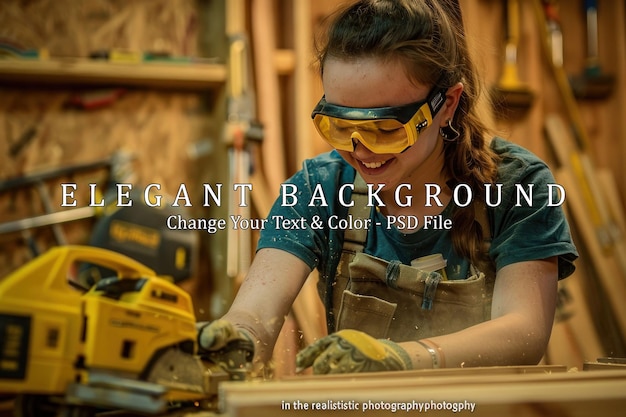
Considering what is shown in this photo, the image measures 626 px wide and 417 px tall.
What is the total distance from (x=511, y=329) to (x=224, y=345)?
498 millimetres

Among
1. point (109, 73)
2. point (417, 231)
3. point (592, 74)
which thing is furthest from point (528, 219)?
point (592, 74)

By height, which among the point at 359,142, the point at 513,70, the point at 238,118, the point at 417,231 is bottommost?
the point at 417,231

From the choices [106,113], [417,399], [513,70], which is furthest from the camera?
[513,70]

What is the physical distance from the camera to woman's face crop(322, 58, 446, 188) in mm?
1288

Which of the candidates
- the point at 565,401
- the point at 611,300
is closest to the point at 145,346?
the point at 565,401

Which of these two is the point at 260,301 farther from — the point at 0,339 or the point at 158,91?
the point at 158,91

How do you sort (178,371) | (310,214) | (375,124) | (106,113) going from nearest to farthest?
1. (178,371)
2. (375,124)
3. (310,214)
4. (106,113)

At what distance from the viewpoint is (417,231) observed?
1503mm

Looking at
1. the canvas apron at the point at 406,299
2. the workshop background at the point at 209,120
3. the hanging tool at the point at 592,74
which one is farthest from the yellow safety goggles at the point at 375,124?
the hanging tool at the point at 592,74

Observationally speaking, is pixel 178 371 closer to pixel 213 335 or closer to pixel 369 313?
pixel 213 335

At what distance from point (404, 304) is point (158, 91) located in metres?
1.70

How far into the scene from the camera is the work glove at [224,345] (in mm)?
1131

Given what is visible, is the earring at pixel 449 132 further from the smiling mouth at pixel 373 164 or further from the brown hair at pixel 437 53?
the smiling mouth at pixel 373 164

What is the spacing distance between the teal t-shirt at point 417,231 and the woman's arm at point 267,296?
0.03 meters
